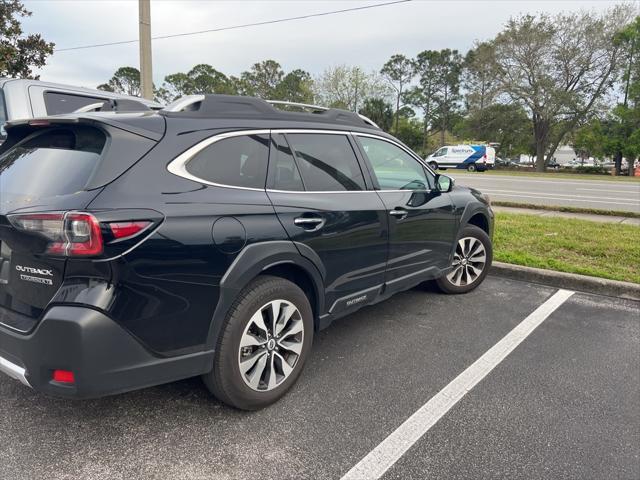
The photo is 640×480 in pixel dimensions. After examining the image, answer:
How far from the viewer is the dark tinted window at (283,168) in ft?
9.16

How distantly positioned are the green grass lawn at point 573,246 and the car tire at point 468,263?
1020 mm

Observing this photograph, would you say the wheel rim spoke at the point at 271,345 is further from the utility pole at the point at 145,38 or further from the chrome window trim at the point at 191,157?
the utility pole at the point at 145,38

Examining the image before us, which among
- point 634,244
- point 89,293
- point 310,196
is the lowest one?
point 634,244

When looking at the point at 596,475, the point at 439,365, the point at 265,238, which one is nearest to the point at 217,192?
the point at 265,238

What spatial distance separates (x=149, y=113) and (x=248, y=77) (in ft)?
250

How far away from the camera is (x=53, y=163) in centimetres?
235

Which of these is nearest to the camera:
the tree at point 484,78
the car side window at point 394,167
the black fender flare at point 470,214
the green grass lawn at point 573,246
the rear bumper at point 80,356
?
the rear bumper at point 80,356

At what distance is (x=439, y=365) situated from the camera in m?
3.29

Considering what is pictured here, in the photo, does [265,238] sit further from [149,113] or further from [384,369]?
[384,369]

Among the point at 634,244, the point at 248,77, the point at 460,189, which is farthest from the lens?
the point at 248,77

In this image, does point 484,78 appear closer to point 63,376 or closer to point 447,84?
point 447,84

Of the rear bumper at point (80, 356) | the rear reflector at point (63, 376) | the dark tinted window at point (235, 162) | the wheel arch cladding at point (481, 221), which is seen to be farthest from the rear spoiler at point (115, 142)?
the wheel arch cladding at point (481, 221)

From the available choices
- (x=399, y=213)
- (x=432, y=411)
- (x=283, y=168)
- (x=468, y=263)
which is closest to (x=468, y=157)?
(x=468, y=263)

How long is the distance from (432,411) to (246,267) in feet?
4.61
